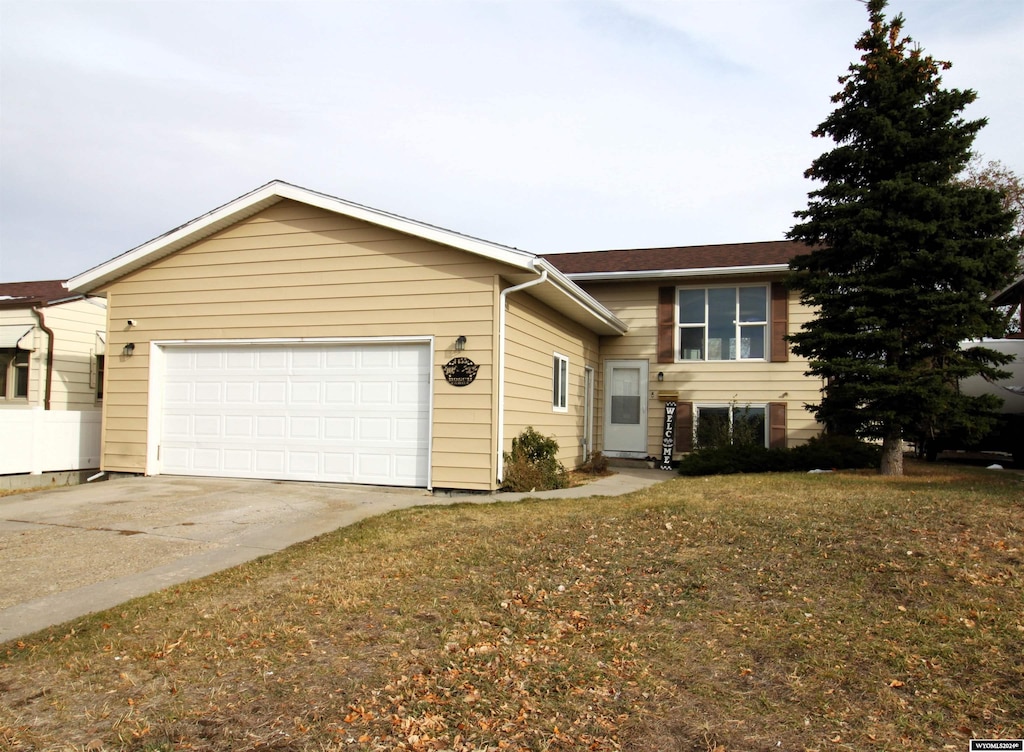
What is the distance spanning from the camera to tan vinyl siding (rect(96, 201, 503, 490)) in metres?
10.3

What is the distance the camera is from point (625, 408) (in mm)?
16188

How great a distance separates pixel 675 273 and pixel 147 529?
11.1 m

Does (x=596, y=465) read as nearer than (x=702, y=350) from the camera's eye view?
Yes

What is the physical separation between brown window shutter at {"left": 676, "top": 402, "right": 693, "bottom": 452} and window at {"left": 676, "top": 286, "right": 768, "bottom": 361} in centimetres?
106

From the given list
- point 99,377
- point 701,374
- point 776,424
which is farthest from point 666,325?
point 99,377

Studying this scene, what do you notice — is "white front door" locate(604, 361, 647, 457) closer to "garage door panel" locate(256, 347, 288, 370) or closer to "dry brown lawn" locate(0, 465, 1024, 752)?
"garage door panel" locate(256, 347, 288, 370)

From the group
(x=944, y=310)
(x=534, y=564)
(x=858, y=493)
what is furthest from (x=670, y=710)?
(x=944, y=310)

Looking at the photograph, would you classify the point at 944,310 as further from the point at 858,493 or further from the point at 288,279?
the point at 288,279

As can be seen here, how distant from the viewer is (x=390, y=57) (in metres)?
12.4

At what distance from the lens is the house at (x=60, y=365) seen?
13.6 meters

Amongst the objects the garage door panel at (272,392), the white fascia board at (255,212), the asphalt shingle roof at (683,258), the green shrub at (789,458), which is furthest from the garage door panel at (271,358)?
A: the green shrub at (789,458)

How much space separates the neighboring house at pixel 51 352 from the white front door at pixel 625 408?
37.5 ft

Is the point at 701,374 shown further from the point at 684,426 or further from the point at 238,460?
the point at 238,460

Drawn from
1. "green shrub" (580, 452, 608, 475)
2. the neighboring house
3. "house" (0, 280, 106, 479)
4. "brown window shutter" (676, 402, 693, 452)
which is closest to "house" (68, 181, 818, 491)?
"green shrub" (580, 452, 608, 475)
